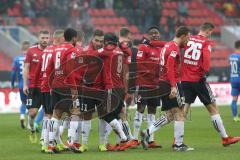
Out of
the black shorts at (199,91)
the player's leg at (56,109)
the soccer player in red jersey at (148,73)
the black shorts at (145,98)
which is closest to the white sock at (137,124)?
the soccer player in red jersey at (148,73)

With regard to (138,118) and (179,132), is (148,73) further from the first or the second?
(179,132)

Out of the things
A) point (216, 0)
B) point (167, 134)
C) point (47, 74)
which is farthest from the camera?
point (216, 0)

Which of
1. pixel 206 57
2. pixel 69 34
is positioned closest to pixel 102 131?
pixel 69 34

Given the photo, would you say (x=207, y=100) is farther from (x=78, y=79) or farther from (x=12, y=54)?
(x=12, y=54)

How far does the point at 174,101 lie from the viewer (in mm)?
13844

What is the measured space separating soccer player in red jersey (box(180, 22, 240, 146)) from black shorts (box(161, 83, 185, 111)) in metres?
0.72

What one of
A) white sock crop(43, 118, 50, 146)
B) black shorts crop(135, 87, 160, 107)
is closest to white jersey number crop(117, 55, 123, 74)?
black shorts crop(135, 87, 160, 107)

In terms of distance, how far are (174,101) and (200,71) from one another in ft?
3.66

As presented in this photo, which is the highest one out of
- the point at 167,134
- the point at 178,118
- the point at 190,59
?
the point at 190,59

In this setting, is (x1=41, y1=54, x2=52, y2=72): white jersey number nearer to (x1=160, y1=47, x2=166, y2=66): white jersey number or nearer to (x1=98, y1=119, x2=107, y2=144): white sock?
(x1=98, y1=119, x2=107, y2=144): white sock

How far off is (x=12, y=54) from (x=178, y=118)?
19797 millimetres

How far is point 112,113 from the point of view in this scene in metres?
13.9

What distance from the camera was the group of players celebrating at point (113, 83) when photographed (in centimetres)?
1355

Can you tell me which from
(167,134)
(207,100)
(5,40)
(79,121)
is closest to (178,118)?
(207,100)
